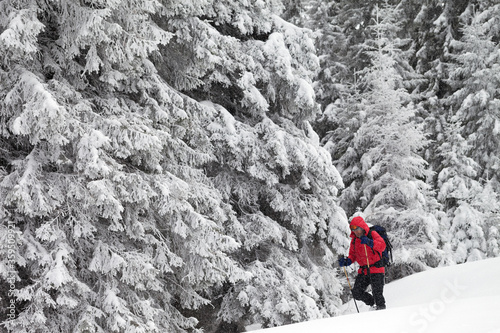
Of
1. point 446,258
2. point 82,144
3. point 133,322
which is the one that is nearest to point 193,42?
point 82,144

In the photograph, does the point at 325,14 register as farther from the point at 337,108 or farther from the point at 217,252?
the point at 217,252

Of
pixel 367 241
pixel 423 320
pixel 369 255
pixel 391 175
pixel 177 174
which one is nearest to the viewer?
pixel 423 320

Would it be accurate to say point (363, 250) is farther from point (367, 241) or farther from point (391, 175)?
point (391, 175)

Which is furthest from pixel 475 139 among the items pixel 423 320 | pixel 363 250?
pixel 423 320

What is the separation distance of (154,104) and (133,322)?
361cm

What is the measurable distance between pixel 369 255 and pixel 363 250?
0.12 metres

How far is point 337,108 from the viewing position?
1977 cm

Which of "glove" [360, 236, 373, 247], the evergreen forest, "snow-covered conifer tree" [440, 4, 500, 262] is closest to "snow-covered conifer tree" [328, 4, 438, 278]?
the evergreen forest

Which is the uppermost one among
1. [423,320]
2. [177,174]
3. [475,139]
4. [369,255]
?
[423,320]

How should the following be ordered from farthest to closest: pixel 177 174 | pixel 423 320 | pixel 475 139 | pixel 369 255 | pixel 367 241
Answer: pixel 475 139, pixel 177 174, pixel 369 255, pixel 367 241, pixel 423 320

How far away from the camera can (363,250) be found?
8.21 meters

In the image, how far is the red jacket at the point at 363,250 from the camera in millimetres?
7996

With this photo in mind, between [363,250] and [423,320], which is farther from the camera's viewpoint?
[363,250]

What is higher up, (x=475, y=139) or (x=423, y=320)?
(x=423, y=320)
